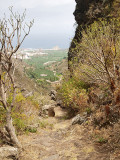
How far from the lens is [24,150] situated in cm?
716

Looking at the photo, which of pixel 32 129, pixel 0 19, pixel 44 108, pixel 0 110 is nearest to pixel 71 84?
pixel 44 108

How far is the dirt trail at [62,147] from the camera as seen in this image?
6582 millimetres

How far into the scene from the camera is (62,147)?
797 cm

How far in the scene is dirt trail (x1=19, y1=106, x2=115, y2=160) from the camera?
658 centimetres

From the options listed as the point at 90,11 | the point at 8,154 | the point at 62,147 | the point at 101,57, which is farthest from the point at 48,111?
the point at 90,11

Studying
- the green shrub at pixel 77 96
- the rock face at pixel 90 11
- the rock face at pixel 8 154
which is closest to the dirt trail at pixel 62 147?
the rock face at pixel 8 154

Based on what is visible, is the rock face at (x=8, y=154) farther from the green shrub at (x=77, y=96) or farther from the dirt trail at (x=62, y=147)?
the green shrub at (x=77, y=96)

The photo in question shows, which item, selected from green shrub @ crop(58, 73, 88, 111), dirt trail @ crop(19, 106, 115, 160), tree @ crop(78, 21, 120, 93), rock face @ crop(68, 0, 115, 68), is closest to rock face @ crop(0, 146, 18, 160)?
dirt trail @ crop(19, 106, 115, 160)

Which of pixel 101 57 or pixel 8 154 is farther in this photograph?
pixel 101 57

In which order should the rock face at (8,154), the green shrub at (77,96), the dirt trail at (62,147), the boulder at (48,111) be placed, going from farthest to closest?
the boulder at (48,111) → the green shrub at (77,96) → the dirt trail at (62,147) → the rock face at (8,154)

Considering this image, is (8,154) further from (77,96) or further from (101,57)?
(77,96)

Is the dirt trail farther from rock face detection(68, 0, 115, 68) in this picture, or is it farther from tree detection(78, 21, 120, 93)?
rock face detection(68, 0, 115, 68)

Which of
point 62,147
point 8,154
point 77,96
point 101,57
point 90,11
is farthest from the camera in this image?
point 90,11

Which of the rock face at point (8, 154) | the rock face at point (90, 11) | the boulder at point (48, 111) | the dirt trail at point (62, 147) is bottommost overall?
the boulder at point (48, 111)
